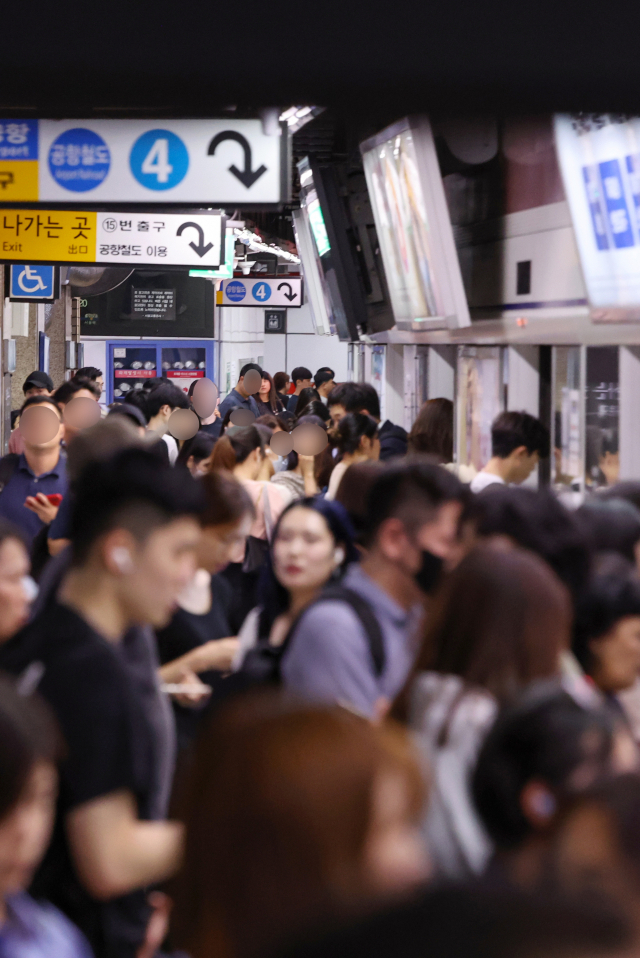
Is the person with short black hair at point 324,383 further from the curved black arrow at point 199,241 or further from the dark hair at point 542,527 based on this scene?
the dark hair at point 542,527

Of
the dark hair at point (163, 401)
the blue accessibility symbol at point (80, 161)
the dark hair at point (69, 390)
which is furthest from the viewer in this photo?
the dark hair at point (163, 401)

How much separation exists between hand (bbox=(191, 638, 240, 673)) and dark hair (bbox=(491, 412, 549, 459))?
2378 millimetres

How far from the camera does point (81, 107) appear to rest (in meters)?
5.75

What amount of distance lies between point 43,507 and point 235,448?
0.89 meters

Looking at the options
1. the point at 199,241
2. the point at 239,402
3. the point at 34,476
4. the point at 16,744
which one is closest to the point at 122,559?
the point at 16,744

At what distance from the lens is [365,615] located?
256 cm

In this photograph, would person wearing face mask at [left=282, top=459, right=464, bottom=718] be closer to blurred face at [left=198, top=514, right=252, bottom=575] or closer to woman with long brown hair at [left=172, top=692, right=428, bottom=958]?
blurred face at [left=198, top=514, right=252, bottom=575]

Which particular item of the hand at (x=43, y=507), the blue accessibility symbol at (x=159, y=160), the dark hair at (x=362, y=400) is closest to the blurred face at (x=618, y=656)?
the hand at (x=43, y=507)

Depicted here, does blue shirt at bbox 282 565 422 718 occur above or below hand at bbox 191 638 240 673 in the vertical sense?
above

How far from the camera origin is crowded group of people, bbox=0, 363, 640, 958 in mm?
939

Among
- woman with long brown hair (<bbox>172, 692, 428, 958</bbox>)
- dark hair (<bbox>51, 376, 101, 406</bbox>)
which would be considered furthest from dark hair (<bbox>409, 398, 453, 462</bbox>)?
woman with long brown hair (<bbox>172, 692, 428, 958</bbox>)

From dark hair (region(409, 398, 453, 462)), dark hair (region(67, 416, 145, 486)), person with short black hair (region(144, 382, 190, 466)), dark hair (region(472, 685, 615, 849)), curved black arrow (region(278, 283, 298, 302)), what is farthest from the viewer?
curved black arrow (region(278, 283, 298, 302))

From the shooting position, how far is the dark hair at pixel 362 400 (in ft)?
26.2

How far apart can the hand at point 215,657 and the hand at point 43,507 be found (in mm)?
2123
